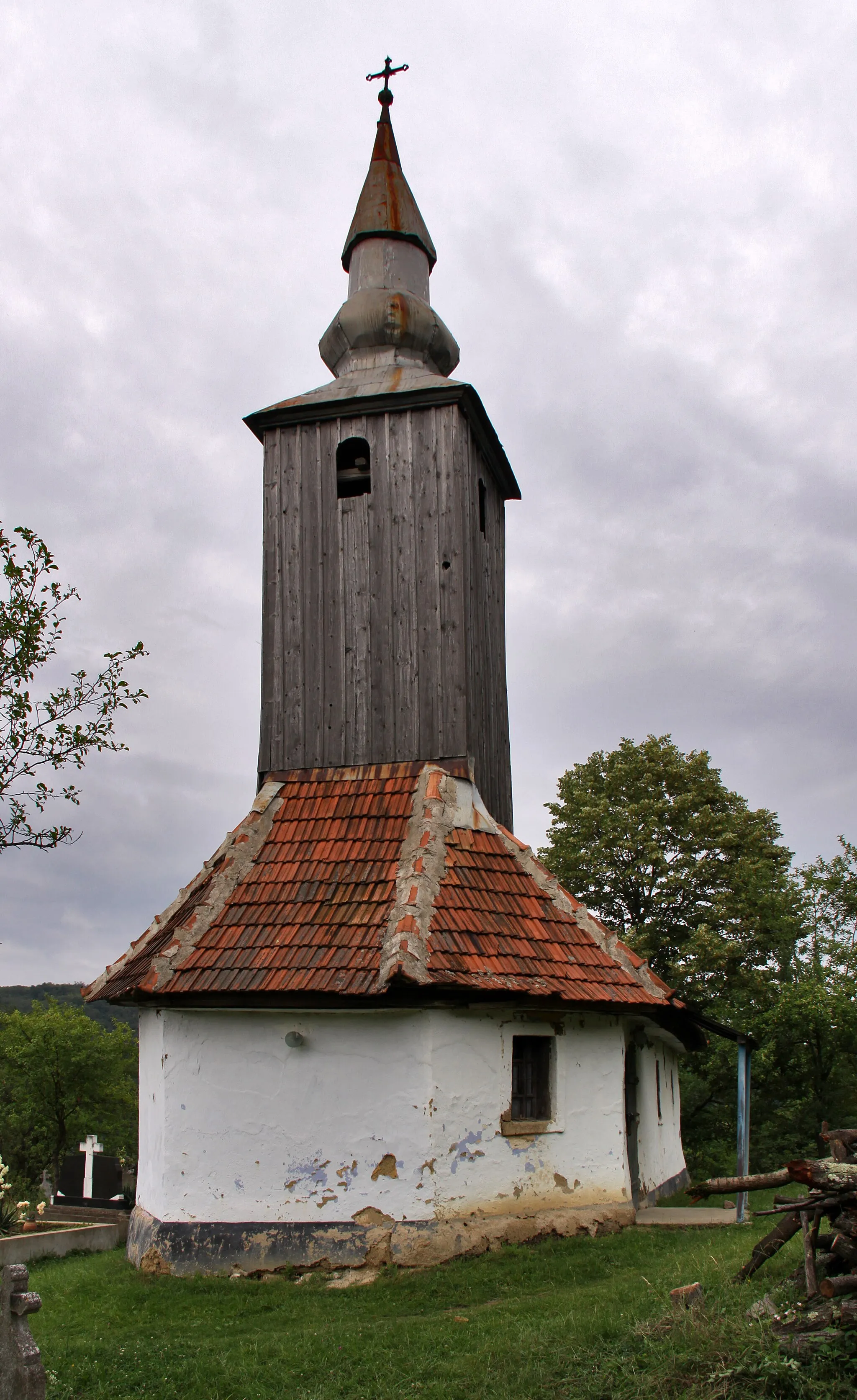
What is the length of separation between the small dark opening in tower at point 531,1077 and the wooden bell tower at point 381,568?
346 cm

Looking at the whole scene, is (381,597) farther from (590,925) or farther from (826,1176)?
(826,1176)

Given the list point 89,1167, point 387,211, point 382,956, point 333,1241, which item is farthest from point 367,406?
point 89,1167

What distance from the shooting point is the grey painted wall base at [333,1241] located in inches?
342

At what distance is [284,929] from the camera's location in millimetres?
10000

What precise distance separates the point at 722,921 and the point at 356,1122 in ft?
47.4

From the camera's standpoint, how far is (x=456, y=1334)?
6762 mm

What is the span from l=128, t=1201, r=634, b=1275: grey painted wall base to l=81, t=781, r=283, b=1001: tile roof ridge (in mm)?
2266

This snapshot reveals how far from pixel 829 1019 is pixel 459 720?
40.3 ft

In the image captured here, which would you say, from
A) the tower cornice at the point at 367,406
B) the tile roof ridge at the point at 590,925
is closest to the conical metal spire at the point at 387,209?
the tower cornice at the point at 367,406

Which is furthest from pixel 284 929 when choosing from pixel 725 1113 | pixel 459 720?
pixel 725 1113

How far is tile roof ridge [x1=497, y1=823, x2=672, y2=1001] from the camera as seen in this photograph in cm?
1059

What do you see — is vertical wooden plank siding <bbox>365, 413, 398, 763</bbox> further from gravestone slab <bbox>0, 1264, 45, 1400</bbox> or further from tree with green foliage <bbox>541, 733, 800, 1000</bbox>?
tree with green foliage <bbox>541, 733, 800, 1000</bbox>

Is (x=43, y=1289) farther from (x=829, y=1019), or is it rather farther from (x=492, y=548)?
(x=829, y=1019)

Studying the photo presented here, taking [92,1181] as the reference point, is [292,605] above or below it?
above
